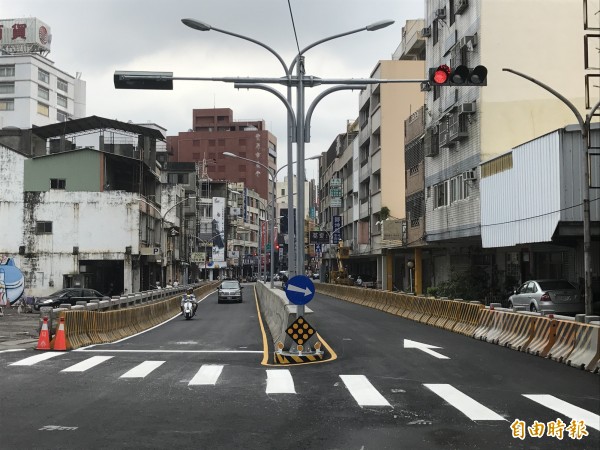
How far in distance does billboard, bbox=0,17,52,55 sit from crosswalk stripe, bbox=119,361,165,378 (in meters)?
106

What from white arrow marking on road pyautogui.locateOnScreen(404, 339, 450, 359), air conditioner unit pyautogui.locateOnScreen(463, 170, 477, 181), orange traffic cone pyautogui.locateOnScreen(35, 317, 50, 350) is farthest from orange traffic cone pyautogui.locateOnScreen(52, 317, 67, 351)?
air conditioner unit pyautogui.locateOnScreen(463, 170, 477, 181)

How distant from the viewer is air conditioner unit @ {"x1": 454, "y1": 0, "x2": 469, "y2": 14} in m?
36.8

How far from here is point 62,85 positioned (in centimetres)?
12038

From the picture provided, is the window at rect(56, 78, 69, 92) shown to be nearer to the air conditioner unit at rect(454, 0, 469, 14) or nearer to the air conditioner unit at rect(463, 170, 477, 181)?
the air conditioner unit at rect(454, 0, 469, 14)

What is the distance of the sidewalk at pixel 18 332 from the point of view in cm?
2153

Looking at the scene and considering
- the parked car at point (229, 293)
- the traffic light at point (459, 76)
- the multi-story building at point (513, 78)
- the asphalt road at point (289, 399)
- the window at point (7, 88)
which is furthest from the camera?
the window at point (7, 88)

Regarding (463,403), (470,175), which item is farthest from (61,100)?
(463,403)

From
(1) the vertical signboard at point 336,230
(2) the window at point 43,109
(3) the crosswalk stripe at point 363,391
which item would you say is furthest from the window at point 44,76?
(3) the crosswalk stripe at point 363,391

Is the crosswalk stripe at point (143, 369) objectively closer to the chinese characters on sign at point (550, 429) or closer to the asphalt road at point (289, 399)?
the asphalt road at point (289, 399)

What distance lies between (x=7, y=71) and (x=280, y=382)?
109 meters

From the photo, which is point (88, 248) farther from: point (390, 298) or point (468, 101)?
point (468, 101)

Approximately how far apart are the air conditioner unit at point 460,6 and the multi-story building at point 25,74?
84.7 metres

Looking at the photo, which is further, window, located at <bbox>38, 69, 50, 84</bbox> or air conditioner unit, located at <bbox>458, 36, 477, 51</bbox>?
window, located at <bbox>38, 69, 50, 84</bbox>

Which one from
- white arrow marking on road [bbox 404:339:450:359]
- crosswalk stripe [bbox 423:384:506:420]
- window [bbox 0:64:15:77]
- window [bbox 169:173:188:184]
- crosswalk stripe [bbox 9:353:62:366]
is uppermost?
window [bbox 0:64:15:77]
